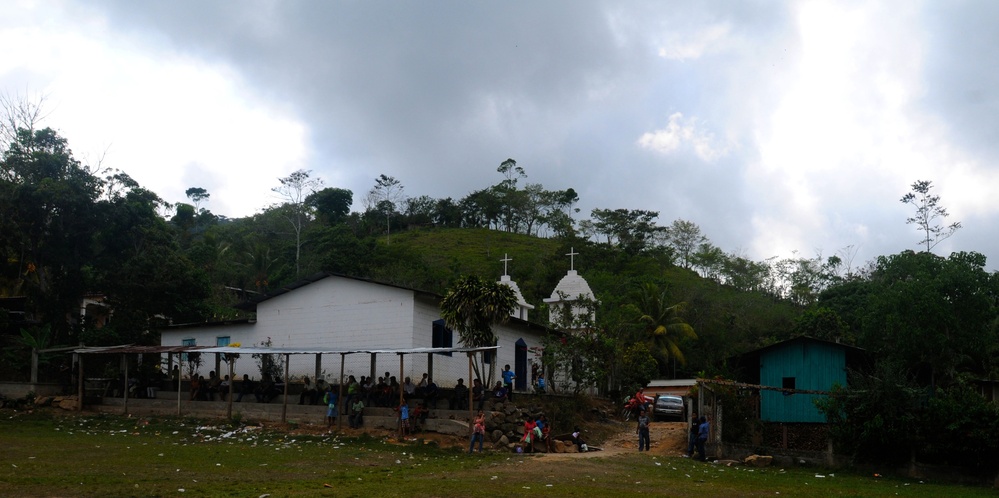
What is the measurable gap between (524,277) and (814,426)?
52.8m

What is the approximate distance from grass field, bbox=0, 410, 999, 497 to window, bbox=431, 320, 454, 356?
25.9 feet

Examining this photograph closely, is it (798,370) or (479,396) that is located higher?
(798,370)

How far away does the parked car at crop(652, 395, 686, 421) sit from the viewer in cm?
3534

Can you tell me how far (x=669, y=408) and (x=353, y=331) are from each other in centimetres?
1336

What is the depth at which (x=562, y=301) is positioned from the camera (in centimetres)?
4438

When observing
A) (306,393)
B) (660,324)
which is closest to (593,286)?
(660,324)

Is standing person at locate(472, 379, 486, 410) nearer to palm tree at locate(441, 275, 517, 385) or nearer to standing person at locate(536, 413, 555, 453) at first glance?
palm tree at locate(441, 275, 517, 385)

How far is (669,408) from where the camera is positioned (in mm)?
35438

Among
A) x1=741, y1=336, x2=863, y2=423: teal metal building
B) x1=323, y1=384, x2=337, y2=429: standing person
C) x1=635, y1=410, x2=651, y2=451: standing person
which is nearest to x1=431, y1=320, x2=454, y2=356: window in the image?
x1=323, y1=384, x2=337, y2=429: standing person

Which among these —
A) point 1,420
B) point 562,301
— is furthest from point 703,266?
point 1,420

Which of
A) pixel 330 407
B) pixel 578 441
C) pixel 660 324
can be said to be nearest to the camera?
pixel 578 441

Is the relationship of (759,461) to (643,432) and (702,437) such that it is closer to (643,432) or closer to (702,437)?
(702,437)

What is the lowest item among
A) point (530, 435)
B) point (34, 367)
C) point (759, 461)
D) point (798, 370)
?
point (759, 461)

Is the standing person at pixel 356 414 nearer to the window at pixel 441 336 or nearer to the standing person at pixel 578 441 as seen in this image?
the window at pixel 441 336
